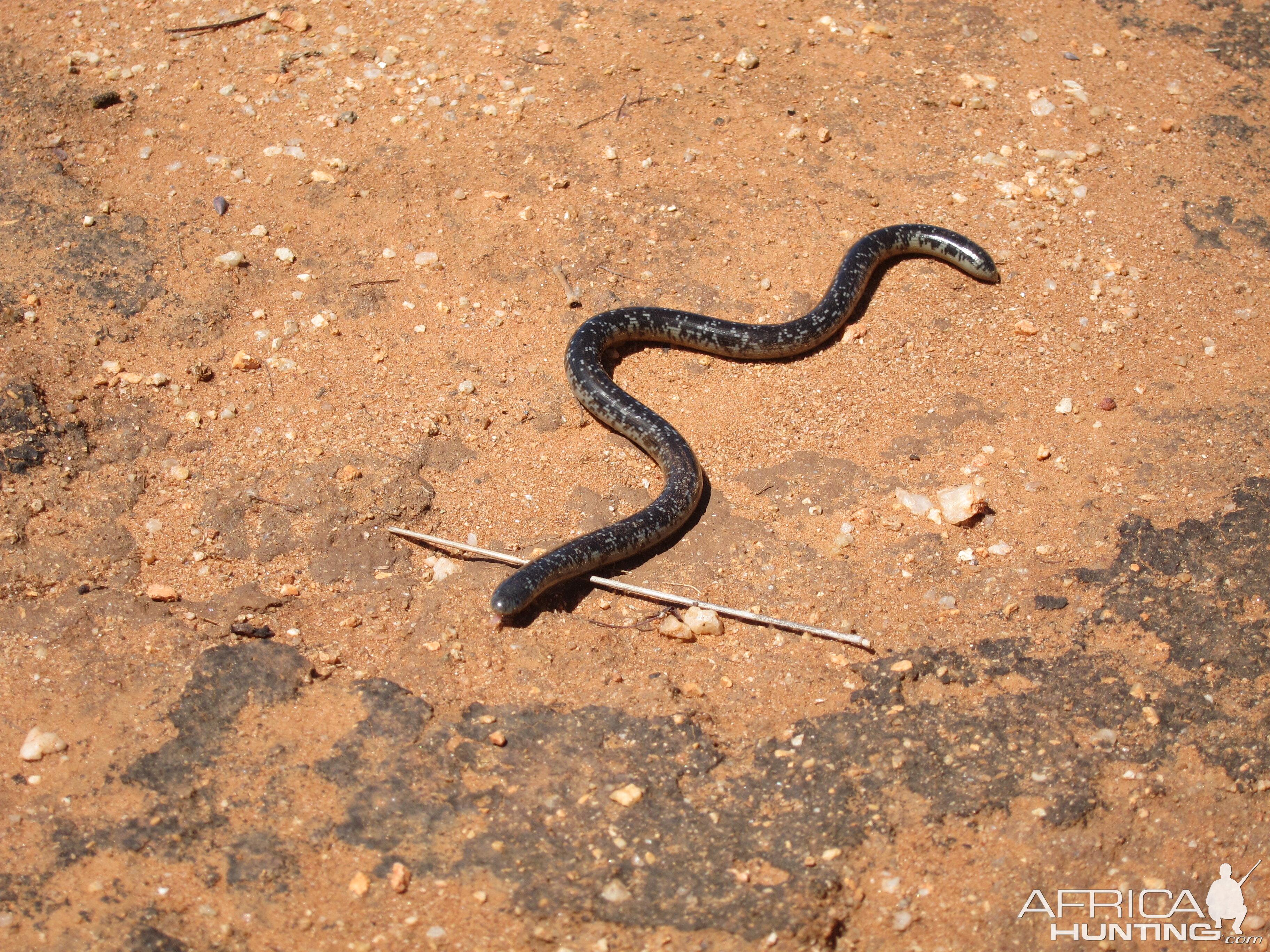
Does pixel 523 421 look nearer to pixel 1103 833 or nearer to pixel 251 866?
pixel 251 866

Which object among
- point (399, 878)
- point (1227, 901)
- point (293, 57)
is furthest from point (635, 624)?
point (293, 57)

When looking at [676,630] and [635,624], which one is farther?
[635,624]

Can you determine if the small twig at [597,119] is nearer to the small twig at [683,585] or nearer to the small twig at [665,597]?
the small twig at [665,597]

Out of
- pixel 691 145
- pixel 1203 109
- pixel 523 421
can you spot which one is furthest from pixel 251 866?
pixel 1203 109

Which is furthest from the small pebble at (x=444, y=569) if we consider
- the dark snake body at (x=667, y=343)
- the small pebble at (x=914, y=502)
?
the small pebble at (x=914, y=502)

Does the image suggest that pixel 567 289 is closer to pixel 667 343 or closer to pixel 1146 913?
pixel 667 343

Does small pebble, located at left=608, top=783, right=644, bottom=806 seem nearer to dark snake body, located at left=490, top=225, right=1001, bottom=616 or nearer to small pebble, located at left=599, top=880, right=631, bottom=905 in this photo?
small pebble, located at left=599, top=880, right=631, bottom=905

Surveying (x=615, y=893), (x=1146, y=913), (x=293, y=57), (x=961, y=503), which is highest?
(x=293, y=57)
